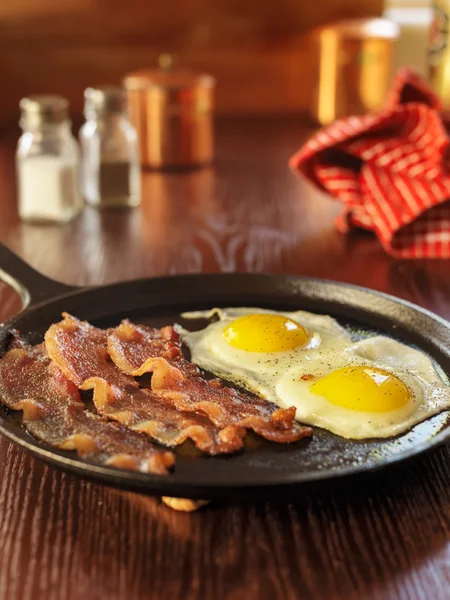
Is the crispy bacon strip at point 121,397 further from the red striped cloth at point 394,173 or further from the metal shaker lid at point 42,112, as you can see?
the metal shaker lid at point 42,112

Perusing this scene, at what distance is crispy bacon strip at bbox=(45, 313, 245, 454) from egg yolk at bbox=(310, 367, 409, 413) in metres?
0.21

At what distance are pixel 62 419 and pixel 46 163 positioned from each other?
160cm

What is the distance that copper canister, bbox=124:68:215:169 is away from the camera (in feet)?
10.8

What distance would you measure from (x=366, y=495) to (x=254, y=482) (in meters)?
0.23

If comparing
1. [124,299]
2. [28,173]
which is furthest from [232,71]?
[124,299]

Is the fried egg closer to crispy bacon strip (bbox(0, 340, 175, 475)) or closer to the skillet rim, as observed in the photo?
the skillet rim

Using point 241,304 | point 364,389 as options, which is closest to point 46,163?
point 241,304

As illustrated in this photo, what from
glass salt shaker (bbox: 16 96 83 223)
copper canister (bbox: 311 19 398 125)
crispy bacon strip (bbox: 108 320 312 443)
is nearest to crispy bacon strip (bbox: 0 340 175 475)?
crispy bacon strip (bbox: 108 320 312 443)

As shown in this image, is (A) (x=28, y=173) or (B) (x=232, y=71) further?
(B) (x=232, y=71)

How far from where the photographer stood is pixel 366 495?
3.85 ft

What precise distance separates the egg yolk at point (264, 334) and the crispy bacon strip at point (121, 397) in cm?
25

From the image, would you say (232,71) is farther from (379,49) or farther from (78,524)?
(78,524)

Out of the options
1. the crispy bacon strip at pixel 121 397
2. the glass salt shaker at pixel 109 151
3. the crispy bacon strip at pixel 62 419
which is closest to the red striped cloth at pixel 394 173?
the glass salt shaker at pixel 109 151

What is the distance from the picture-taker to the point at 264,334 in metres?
1.61
